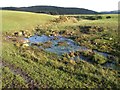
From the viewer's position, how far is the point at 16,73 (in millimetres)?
30641

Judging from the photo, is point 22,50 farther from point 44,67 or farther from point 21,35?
point 21,35

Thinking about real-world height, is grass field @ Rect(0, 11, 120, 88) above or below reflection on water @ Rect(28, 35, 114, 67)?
below

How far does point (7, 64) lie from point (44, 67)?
544cm

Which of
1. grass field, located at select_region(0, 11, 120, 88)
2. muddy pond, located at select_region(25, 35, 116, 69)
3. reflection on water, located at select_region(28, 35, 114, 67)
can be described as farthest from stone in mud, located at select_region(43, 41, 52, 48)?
grass field, located at select_region(0, 11, 120, 88)

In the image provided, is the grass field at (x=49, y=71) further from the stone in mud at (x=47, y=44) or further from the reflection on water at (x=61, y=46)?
the stone in mud at (x=47, y=44)

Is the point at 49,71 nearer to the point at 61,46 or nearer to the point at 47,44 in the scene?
the point at 61,46

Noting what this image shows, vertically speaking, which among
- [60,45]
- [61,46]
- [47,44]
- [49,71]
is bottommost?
[49,71]

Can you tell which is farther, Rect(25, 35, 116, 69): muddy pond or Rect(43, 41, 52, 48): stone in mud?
Rect(43, 41, 52, 48): stone in mud

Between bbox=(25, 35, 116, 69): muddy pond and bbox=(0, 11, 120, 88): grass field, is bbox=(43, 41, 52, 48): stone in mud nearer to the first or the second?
bbox=(25, 35, 116, 69): muddy pond

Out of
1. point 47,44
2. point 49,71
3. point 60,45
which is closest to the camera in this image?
point 49,71

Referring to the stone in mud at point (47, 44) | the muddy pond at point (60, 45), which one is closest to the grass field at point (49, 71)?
the muddy pond at point (60, 45)

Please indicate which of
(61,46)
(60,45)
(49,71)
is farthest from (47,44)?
(49,71)

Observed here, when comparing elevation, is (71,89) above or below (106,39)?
below

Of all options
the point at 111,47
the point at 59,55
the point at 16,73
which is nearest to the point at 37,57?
the point at 59,55
